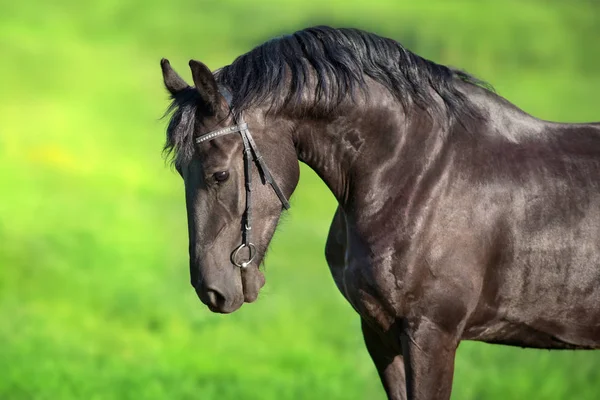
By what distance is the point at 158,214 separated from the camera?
35.1ft

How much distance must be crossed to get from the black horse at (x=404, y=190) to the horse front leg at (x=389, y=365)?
130mm

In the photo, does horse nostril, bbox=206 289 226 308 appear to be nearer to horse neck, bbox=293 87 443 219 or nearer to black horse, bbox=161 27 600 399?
black horse, bbox=161 27 600 399

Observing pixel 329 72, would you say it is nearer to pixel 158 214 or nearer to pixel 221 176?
pixel 221 176

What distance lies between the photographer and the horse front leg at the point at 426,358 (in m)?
3.95

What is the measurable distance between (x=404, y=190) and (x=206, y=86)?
909mm

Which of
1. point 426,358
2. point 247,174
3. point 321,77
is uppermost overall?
point 321,77

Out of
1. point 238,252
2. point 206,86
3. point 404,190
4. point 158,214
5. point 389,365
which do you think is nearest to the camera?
point 206,86

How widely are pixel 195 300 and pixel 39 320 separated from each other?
4.84 feet

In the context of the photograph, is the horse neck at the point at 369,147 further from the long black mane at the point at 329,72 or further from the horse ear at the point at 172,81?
the horse ear at the point at 172,81

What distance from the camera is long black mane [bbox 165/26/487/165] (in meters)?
3.88

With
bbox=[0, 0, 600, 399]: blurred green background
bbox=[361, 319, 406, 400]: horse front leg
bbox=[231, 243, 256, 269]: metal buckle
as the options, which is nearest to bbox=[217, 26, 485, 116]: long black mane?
bbox=[231, 243, 256, 269]: metal buckle

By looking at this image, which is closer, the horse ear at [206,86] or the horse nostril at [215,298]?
the horse ear at [206,86]

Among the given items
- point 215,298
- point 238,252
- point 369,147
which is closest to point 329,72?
point 369,147

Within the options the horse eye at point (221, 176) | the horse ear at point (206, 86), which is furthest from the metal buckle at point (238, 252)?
the horse ear at point (206, 86)
